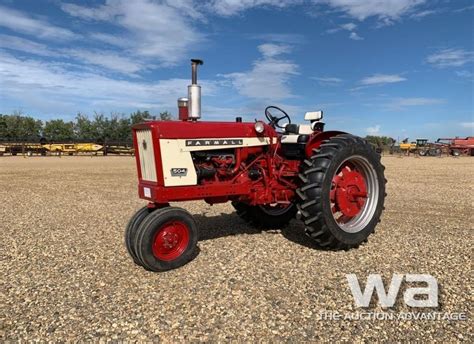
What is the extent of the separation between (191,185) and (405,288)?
2548 millimetres

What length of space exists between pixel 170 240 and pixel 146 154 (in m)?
1.06

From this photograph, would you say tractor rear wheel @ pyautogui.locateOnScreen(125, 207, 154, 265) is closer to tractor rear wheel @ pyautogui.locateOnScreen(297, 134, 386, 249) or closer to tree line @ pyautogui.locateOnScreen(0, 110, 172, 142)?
tractor rear wheel @ pyautogui.locateOnScreen(297, 134, 386, 249)

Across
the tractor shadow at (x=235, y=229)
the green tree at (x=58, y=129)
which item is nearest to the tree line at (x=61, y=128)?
the green tree at (x=58, y=129)

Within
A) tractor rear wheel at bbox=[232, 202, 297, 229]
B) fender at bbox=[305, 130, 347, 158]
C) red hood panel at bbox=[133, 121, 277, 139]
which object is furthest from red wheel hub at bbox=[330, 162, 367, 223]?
red hood panel at bbox=[133, 121, 277, 139]

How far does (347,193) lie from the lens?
5.79 metres

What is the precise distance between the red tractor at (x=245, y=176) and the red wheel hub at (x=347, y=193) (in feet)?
0.04

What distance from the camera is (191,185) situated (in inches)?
199

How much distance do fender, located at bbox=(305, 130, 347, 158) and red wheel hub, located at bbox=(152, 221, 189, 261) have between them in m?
2.03

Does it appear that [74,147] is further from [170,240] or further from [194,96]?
[170,240]

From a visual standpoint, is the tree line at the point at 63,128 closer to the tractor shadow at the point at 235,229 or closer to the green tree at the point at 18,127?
the green tree at the point at 18,127

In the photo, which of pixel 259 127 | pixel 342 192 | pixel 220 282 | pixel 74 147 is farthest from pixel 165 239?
pixel 74 147

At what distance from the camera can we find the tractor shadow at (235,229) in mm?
6180

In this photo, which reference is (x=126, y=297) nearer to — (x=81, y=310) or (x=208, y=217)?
(x=81, y=310)

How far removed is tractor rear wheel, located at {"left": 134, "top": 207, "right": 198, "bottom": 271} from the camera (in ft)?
14.9
